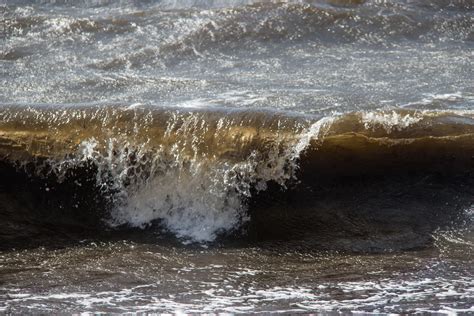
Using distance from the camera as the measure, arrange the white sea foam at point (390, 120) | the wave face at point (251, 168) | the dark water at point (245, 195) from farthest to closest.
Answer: the white sea foam at point (390, 120) → the wave face at point (251, 168) → the dark water at point (245, 195)

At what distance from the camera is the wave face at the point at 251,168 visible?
19.0ft

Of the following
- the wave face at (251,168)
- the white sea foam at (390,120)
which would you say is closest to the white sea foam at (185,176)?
the wave face at (251,168)

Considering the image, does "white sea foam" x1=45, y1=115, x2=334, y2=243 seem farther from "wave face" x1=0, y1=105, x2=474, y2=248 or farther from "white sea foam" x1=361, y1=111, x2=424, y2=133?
"white sea foam" x1=361, y1=111, x2=424, y2=133

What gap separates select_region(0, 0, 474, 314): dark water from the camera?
500 centimetres

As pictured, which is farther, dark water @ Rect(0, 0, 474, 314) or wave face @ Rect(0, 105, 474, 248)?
wave face @ Rect(0, 105, 474, 248)

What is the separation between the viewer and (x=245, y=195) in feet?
19.8

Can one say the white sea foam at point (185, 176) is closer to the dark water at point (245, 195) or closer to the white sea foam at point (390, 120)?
the dark water at point (245, 195)

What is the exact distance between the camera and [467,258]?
16.6ft

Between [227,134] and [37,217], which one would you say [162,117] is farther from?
[37,217]

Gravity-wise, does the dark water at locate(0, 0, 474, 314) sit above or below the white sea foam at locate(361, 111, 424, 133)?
below

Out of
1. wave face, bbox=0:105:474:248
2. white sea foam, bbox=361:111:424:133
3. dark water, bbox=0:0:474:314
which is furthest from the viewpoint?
white sea foam, bbox=361:111:424:133

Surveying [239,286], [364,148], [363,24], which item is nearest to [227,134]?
[364,148]

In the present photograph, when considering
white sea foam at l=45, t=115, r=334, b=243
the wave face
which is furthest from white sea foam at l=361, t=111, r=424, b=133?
white sea foam at l=45, t=115, r=334, b=243

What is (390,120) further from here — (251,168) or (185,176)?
(185,176)
